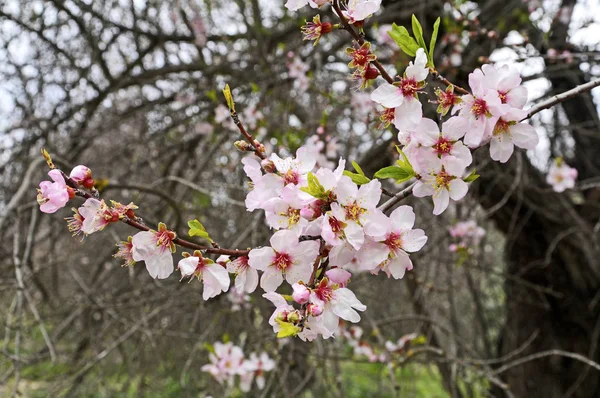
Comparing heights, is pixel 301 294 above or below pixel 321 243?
below

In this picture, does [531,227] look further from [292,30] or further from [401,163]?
[401,163]

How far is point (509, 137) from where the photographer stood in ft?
3.20

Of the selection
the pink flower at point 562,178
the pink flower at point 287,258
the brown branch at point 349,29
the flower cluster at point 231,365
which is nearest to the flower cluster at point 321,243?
the pink flower at point 287,258

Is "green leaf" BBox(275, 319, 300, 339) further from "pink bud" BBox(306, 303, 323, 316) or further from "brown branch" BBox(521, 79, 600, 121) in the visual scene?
"brown branch" BBox(521, 79, 600, 121)

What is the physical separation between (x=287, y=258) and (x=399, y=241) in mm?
207

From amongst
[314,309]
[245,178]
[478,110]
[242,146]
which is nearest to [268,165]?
[242,146]

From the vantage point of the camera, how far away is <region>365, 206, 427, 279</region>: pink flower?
0.90 metres

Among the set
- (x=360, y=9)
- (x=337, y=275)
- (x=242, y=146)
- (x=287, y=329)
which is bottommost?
(x=287, y=329)

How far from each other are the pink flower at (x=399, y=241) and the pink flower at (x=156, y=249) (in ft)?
1.16

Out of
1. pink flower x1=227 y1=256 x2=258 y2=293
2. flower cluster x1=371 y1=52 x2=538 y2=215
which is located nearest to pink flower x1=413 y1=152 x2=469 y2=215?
flower cluster x1=371 y1=52 x2=538 y2=215

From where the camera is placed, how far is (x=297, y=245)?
84cm

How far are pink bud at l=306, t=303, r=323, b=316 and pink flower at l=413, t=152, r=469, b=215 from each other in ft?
0.92

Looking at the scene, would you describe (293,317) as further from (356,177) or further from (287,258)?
(356,177)

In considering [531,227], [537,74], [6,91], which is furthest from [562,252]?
[6,91]
